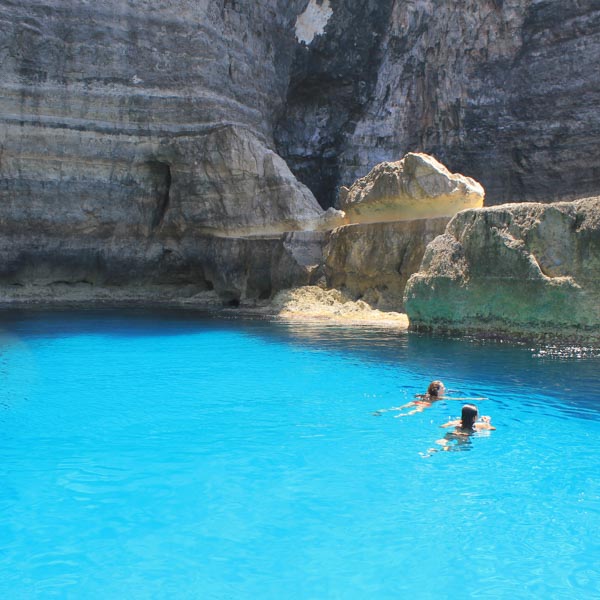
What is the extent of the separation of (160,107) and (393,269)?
11.3 m

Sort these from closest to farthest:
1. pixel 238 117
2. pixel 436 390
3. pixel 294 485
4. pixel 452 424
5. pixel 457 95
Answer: pixel 294 485, pixel 452 424, pixel 436 390, pixel 238 117, pixel 457 95

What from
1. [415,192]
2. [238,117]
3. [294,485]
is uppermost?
[238,117]

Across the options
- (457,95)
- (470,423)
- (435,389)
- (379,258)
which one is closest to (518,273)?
(435,389)

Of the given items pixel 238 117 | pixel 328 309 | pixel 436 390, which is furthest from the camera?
pixel 238 117

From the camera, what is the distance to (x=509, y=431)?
727 centimetres

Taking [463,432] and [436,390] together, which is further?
[436,390]

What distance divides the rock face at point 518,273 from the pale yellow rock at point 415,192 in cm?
372

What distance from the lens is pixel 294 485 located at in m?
5.64

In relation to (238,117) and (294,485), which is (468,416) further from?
(238,117)

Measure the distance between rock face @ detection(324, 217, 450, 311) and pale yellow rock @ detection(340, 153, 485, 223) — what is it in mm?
562

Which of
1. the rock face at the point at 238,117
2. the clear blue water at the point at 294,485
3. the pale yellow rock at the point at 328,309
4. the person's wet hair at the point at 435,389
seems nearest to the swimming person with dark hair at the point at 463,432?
the clear blue water at the point at 294,485

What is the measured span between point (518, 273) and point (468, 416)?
718 cm

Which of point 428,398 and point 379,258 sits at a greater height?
point 379,258

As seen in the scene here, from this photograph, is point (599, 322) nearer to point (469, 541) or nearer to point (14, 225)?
point (469, 541)
